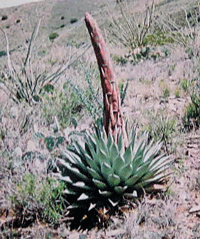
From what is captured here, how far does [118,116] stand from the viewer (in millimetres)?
2980

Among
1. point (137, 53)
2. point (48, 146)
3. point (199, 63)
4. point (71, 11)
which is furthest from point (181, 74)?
point (71, 11)

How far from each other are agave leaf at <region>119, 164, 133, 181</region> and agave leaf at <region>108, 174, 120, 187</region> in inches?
2.9

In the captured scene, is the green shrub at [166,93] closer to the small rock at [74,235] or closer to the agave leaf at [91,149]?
the agave leaf at [91,149]

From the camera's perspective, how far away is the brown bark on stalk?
2.81 meters

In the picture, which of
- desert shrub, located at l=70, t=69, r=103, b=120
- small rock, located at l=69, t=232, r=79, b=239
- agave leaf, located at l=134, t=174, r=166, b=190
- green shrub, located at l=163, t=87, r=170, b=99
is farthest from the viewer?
green shrub, located at l=163, t=87, r=170, b=99

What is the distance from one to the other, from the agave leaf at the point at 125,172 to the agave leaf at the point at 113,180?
7cm

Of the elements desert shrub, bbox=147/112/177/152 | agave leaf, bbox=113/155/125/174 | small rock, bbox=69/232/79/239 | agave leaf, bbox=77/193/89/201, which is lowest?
desert shrub, bbox=147/112/177/152

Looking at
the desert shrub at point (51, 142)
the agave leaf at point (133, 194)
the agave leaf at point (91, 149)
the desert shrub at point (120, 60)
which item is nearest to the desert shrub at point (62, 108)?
the desert shrub at point (51, 142)

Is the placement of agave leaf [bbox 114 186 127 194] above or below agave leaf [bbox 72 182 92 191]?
below

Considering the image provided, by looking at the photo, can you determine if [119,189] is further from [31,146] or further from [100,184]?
[31,146]

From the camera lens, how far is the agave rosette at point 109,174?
2906mm

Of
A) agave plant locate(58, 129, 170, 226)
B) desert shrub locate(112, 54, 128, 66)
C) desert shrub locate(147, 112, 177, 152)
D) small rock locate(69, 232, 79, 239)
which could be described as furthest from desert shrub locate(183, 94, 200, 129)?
desert shrub locate(112, 54, 128, 66)

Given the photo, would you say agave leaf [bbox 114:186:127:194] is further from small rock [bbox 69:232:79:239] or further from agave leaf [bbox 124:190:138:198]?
small rock [bbox 69:232:79:239]

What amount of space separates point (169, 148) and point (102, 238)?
1616 millimetres
